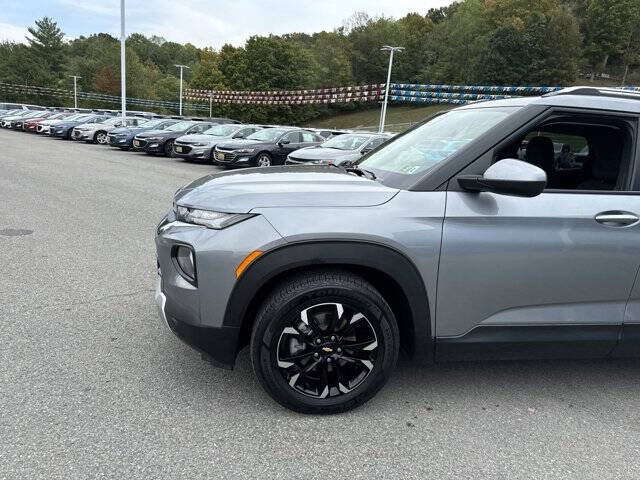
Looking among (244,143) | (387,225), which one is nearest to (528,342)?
(387,225)

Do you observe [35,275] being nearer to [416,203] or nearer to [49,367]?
[49,367]

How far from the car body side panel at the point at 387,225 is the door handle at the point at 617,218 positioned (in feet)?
2.91

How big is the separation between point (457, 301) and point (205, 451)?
148 cm

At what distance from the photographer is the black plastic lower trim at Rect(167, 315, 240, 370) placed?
2646 mm

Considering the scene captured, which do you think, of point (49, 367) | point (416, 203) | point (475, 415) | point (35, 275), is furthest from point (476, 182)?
point (35, 275)

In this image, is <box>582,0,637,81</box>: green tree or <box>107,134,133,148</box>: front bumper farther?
<box>582,0,637,81</box>: green tree

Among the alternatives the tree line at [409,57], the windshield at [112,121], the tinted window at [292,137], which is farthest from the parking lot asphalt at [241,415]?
the tree line at [409,57]

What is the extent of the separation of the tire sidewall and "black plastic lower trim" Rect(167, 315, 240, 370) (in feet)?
0.41

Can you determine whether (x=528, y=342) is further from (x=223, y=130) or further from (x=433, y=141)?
(x=223, y=130)

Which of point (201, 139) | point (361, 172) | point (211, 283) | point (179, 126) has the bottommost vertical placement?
point (211, 283)

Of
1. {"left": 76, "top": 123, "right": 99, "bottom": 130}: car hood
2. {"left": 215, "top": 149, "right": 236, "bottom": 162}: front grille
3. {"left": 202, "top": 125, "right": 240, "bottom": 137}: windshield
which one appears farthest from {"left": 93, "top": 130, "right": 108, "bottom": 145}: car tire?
{"left": 215, "top": 149, "right": 236, "bottom": 162}: front grille

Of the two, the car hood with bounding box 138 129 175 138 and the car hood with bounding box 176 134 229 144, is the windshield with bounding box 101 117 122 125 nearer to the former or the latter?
the car hood with bounding box 138 129 175 138

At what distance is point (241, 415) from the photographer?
9.03ft

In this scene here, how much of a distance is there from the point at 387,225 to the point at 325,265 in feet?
1.25
